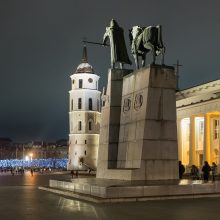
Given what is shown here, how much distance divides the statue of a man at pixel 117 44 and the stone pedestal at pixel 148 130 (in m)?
1.83

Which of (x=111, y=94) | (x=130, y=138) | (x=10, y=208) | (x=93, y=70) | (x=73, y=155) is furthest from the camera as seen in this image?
(x=93, y=70)

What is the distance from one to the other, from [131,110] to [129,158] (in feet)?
7.82

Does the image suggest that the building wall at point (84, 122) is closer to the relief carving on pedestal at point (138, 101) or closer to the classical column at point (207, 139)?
the classical column at point (207, 139)

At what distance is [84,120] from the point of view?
4171 inches

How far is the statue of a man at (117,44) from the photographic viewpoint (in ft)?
83.5

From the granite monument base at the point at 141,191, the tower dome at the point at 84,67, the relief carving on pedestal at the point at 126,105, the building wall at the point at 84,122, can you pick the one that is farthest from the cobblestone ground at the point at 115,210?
the tower dome at the point at 84,67

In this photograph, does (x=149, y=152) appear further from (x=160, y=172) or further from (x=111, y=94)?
(x=111, y=94)

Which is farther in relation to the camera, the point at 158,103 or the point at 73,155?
the point at 73,155

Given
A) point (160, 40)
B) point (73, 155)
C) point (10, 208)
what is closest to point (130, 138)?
point (160, 40)

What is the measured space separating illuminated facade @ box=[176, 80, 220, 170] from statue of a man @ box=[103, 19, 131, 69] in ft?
118

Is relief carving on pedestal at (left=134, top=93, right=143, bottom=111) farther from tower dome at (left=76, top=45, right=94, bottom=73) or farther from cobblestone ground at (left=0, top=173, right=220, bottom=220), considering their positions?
tower dome at (left=76, top=45, right=94, bottom=73)

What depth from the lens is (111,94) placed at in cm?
2483

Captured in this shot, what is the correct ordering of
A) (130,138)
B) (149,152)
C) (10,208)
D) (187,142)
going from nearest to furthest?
(10,208)
(149,152)
(130,138)
(187,142)

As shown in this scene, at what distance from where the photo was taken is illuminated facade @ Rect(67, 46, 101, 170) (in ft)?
342
